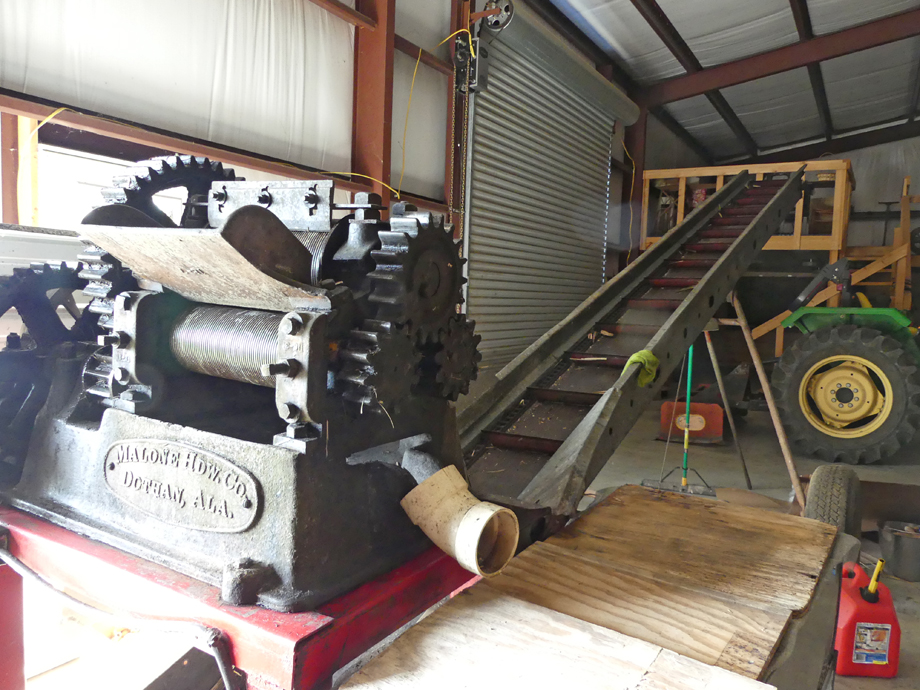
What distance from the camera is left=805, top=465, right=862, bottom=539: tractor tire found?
278cm

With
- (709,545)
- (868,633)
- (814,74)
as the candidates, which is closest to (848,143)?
(814,74)

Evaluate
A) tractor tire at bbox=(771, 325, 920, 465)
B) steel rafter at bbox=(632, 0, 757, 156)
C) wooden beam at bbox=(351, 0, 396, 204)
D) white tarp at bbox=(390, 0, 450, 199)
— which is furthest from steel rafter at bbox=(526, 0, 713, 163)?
tractor tire at bbox=(771, 325, 920, 465)

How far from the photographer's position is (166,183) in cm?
140

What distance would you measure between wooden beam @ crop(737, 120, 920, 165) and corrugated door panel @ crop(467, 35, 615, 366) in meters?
5.57

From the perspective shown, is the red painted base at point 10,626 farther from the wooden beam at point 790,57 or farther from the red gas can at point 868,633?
the wooden beam at point 790,57

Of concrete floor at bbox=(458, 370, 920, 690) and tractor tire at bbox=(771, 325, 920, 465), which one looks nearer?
concrete floor at bbox=(458, 370, 920, 690)

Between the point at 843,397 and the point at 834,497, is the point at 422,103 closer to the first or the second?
the point at 834,497

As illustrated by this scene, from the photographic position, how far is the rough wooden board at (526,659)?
33.2 inches

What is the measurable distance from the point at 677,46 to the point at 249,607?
8.34 meters

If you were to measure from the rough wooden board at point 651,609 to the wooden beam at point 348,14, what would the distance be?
13.6ft

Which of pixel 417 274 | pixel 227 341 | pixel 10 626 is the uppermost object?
pixel 417 274

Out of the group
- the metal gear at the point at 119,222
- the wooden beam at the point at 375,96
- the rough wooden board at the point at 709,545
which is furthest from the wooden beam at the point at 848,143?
the metal gear at the point at 119,222

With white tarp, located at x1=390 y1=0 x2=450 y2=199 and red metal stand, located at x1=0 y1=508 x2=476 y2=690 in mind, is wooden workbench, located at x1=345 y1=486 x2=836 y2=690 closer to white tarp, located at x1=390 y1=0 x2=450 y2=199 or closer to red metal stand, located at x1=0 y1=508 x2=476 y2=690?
red metal stand, located at x1=0 y1=508 x2=476 y2=690

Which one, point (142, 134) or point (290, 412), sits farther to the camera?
point (142, 134)
